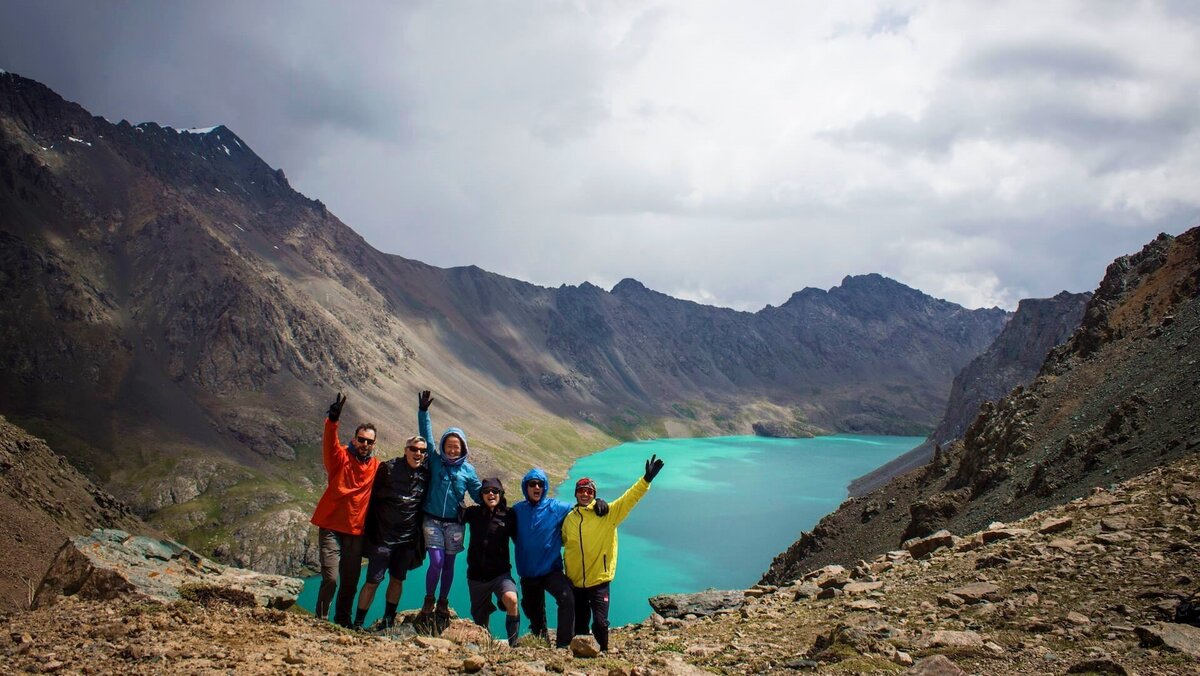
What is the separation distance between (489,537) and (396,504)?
2021 mm

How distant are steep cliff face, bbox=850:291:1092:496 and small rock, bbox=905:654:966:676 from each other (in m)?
124

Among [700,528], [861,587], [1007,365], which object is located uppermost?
[1007,365]

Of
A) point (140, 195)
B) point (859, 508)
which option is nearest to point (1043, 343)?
point (859, 508)

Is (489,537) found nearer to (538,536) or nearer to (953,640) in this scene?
(538,536)

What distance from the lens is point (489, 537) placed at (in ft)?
41.2

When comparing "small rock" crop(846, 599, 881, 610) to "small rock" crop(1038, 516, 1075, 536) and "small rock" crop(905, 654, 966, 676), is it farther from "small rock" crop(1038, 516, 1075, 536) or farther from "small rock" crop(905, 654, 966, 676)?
"small rock" crop(905, 654, 966, 676)

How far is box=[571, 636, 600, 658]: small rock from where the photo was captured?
400 inches

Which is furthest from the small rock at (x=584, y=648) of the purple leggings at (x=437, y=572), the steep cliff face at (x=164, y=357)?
the steep cliff face at (x=164, y=357)

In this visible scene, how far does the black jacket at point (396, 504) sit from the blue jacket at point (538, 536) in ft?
6.69

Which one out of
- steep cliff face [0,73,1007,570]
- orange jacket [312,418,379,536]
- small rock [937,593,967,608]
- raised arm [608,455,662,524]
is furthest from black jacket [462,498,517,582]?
steep cliff face [0,73,1007,570]

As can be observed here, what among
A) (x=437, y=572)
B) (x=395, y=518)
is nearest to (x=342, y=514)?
(x=395, y=518)

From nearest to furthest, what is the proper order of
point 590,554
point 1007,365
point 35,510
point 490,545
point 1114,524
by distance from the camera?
1. point 590,554
2. point 490,545
3. point 1114,524
4. point 35,510
5. point 1007,365

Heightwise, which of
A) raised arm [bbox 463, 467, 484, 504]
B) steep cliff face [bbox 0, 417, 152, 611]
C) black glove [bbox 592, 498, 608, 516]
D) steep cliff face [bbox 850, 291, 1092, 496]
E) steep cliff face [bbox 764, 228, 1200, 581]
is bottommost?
steep cliff face [bbox 0, 417, 152, 611]

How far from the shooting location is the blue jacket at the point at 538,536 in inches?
491
